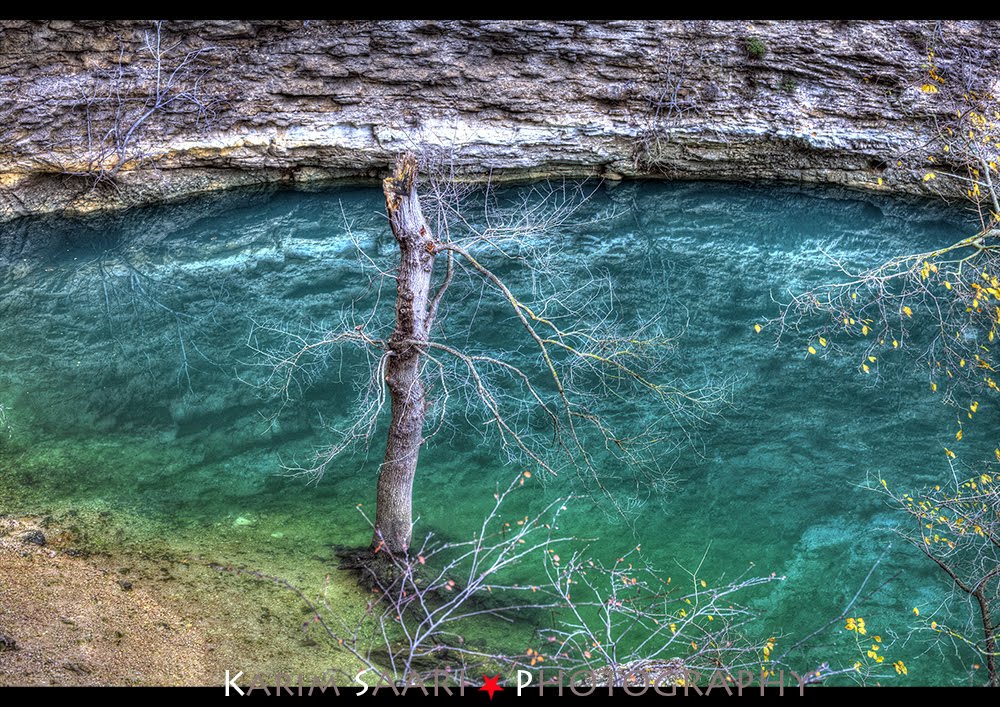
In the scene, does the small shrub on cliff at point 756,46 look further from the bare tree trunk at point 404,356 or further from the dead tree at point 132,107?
the bare tree trunk at point 404,356

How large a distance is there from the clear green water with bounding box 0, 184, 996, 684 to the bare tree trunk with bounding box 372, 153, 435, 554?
767 mm

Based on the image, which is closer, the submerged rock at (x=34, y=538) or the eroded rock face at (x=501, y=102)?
the submerged rock at (x=34, y=538)

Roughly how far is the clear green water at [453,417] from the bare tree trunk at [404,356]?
767 mm

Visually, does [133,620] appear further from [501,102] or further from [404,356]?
[501,102]

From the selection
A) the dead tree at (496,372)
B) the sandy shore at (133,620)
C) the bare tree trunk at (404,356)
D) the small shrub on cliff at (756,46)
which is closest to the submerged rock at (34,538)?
the sandy shore at (133,620)

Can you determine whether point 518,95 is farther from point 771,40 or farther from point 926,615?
point 926,615

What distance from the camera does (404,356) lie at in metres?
8.16

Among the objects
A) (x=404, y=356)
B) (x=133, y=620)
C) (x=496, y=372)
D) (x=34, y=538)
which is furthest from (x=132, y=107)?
(x=133, y=620)

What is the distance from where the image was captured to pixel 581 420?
1140cm

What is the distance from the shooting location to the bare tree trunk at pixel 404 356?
778 centimetres

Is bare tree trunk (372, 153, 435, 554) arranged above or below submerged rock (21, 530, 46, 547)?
above

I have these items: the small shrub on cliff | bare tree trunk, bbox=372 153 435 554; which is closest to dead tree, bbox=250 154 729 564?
bare tree trunk, bbox=372 153 435 554

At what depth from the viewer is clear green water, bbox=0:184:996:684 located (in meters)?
9.53

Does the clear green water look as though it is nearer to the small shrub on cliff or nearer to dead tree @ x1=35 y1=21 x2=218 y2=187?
dead tree @ x1=35 y1=21 x2=218 y2=187
